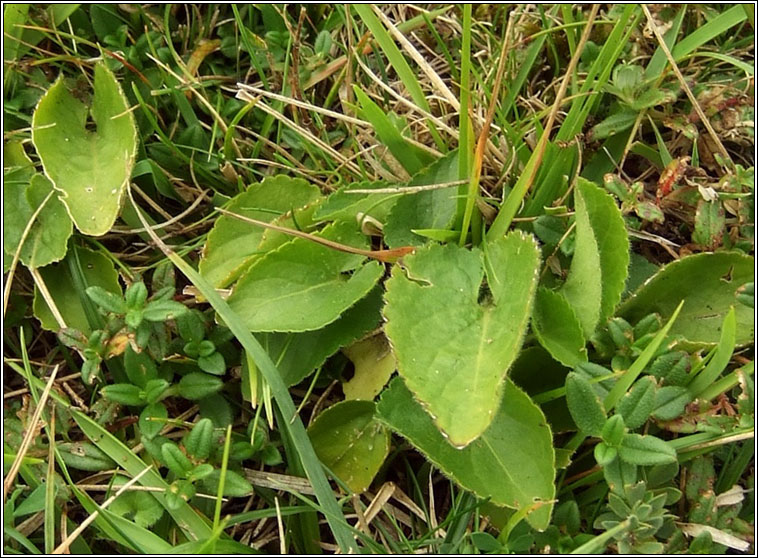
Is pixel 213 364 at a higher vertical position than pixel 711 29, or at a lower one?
lower

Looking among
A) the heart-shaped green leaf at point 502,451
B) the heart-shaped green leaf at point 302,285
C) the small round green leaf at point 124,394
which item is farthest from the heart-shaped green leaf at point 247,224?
the heart-shaped green leaf at point 502,451

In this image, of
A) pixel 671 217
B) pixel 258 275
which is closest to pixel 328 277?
pixel 258 275

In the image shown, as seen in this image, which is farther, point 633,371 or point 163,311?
point 163,311

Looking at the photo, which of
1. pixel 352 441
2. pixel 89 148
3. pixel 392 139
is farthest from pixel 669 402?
pixel 89 148

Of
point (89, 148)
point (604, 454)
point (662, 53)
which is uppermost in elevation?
point (662, 53)

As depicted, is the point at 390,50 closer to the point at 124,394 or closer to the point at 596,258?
the point at 596,258

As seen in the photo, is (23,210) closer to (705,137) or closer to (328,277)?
(328,277)
